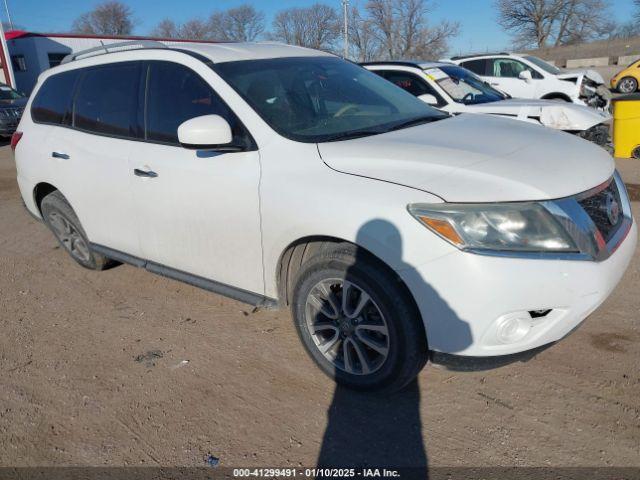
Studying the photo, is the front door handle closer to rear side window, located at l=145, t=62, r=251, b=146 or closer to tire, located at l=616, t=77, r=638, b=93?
rear side window, located at l=145, t=62, r=251, b=146

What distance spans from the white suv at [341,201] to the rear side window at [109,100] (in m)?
0.02

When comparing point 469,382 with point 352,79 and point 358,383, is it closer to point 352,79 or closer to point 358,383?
point 358,383

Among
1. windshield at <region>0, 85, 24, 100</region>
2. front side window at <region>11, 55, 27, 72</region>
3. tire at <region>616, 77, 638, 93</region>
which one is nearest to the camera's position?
windshield at <region>0, 85, 24, 100</region>

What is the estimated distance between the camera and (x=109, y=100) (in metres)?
3.93

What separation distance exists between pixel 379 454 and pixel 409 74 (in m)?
6.56

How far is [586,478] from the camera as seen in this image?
230cm

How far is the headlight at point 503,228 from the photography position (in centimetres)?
232

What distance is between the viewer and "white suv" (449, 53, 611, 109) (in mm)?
12375

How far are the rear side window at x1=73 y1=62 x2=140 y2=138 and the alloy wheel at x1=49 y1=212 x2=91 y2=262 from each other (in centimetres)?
97

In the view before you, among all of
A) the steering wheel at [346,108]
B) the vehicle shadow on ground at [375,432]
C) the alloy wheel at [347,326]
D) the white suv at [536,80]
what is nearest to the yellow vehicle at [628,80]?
the white suv at [536,80]

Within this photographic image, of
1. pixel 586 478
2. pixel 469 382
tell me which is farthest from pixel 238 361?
pixel 586 478

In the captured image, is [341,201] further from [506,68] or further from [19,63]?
[19,63]

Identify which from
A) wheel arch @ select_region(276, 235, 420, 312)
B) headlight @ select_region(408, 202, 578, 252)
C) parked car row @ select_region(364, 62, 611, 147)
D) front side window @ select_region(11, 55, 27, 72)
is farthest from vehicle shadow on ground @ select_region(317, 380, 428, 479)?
front side window @ select_region(11, 55, 27, 72)

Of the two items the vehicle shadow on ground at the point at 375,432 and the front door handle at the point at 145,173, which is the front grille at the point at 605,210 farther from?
the front door handle at the point at 145,173
